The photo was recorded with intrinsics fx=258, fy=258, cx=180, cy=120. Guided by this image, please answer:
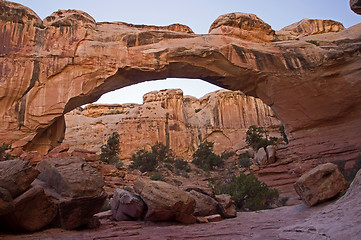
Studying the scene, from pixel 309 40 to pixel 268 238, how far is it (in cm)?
1234

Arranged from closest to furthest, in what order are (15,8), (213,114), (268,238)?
(268,238) → (15,8) → (213,114)

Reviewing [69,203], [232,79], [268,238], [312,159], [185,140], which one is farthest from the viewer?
[185,140]

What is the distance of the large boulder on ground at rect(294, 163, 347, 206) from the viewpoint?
561cm

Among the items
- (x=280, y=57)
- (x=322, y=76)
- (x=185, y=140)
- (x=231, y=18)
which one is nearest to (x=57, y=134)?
(x=231, y=18)

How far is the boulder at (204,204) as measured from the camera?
621cm

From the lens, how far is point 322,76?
12.3 m

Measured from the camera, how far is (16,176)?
12.6 feet

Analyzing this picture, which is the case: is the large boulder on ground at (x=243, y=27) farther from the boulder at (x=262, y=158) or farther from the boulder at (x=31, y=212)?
the boulder at (x=31, y=212)

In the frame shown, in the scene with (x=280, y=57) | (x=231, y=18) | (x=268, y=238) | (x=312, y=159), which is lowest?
(x=268, y=238)

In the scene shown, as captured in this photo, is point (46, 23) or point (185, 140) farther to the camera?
point (185, 140)

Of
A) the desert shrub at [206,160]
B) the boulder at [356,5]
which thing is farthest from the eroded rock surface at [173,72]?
the desert shrub at [206,160]

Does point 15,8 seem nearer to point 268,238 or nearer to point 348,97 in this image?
point 268,238

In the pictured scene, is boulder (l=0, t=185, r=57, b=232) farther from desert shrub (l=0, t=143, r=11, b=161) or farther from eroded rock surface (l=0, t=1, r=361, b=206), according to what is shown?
eroded rock surface (l=0, t=1, r=361, b=206)

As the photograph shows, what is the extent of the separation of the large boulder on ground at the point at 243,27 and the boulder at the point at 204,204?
28.6 feet
